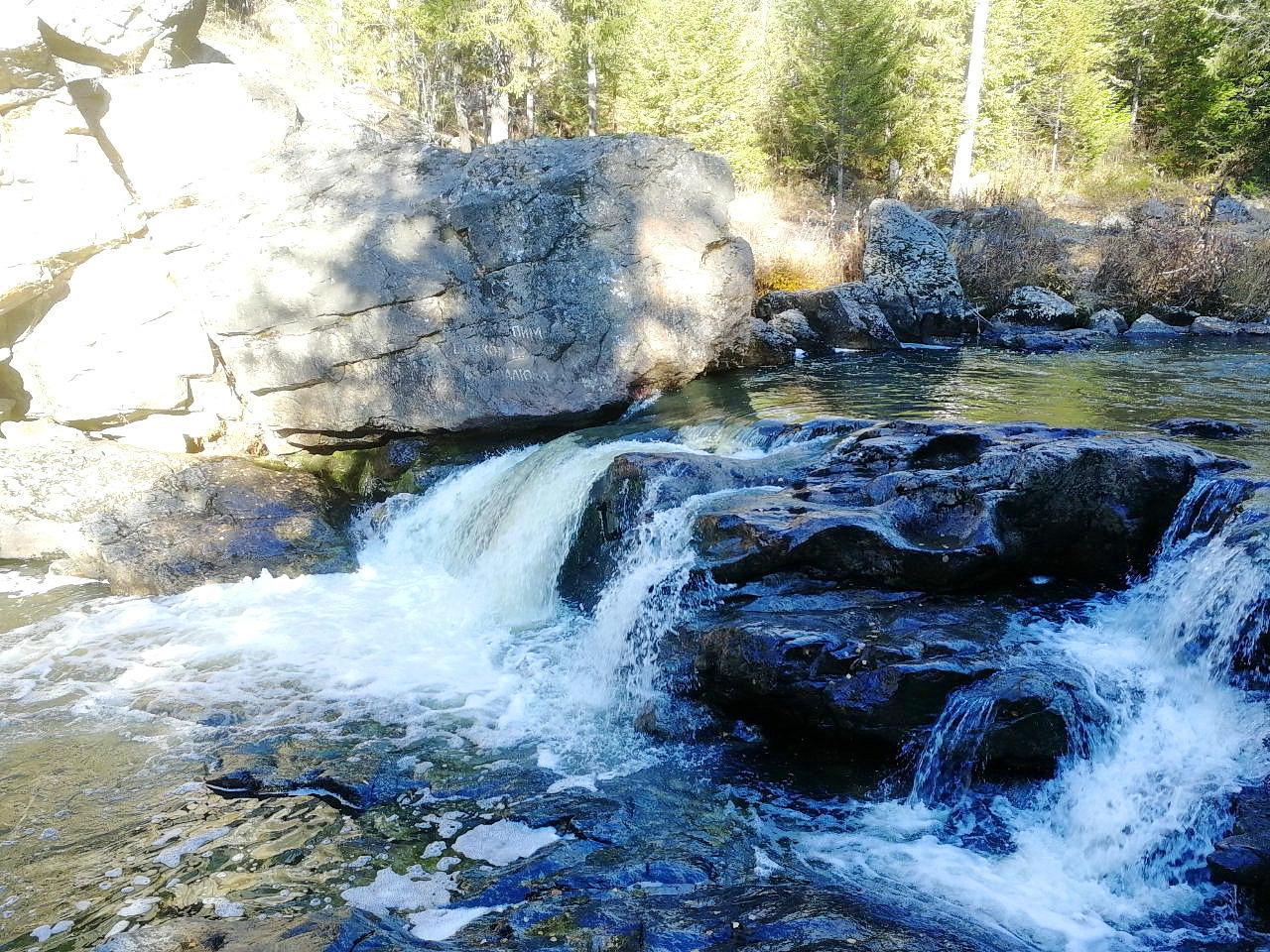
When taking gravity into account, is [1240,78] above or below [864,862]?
above

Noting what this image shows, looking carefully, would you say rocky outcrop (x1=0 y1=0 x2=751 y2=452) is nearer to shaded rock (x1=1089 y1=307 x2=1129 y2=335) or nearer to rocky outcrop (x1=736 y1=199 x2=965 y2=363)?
rocky outcrop (x1=736 y1=199 x2=965 y2=363)

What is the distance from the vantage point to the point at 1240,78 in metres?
25.2

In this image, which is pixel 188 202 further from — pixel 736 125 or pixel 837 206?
pixel 837 206

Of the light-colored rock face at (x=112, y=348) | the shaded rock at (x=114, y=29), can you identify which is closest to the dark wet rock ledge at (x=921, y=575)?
the light-colored rock face at (x=112, y=348)

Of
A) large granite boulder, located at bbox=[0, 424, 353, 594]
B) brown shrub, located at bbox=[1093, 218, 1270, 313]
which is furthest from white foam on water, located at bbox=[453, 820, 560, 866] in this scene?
brown shrub, located at bbox=[1093, 218, 1270, 313]

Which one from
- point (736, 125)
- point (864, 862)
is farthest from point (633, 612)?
point (736, 125)

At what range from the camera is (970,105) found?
20.4 m

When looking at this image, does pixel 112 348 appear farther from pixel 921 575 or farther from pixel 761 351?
pixel 921 575

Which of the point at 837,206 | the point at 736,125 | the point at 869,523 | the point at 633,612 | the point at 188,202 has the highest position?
the point at 736,125

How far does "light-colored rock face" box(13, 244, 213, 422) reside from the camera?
9.12 m

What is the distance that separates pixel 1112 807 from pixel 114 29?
1191cm

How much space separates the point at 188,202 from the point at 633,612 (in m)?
7.42

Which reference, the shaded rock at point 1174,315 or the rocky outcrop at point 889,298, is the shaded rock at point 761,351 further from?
the shaded rock at point 1174,315

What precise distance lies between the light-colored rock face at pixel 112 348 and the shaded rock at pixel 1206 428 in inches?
377
